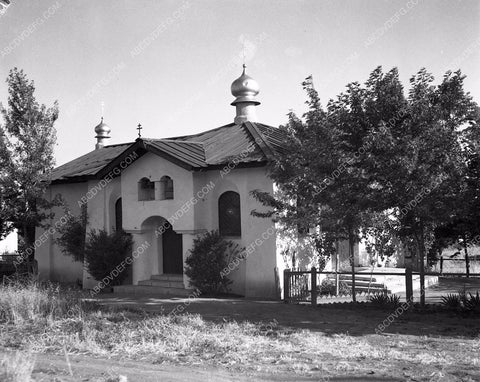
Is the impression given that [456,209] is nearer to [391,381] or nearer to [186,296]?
[391,381]

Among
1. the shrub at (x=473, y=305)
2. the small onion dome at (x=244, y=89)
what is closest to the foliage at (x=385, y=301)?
the shrub at (x=473, y=305)

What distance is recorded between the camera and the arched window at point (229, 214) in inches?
645

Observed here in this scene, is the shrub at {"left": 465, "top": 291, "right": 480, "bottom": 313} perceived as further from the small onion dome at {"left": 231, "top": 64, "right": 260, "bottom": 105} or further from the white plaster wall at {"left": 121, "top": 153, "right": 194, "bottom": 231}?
the small onion dome at {"left": 231, "top": 64, "right": 260, "bottom": 105}

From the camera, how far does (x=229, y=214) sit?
1655 cm

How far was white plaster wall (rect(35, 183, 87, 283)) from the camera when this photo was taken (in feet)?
69.9

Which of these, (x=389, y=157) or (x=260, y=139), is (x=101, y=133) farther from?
(x=389, y=157)

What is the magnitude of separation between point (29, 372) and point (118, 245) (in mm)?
12462

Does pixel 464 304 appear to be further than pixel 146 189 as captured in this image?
No

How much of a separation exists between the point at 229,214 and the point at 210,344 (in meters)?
8.27

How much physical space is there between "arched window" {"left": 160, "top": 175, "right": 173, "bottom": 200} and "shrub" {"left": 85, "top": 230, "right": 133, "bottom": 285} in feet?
7.76

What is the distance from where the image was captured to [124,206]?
1812 centimetres

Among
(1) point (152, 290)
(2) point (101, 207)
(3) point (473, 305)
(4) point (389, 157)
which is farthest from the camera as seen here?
(2) point (101, 207)

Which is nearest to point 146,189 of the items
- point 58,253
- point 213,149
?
point 213,149

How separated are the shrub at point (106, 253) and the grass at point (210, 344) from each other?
6591 mm
